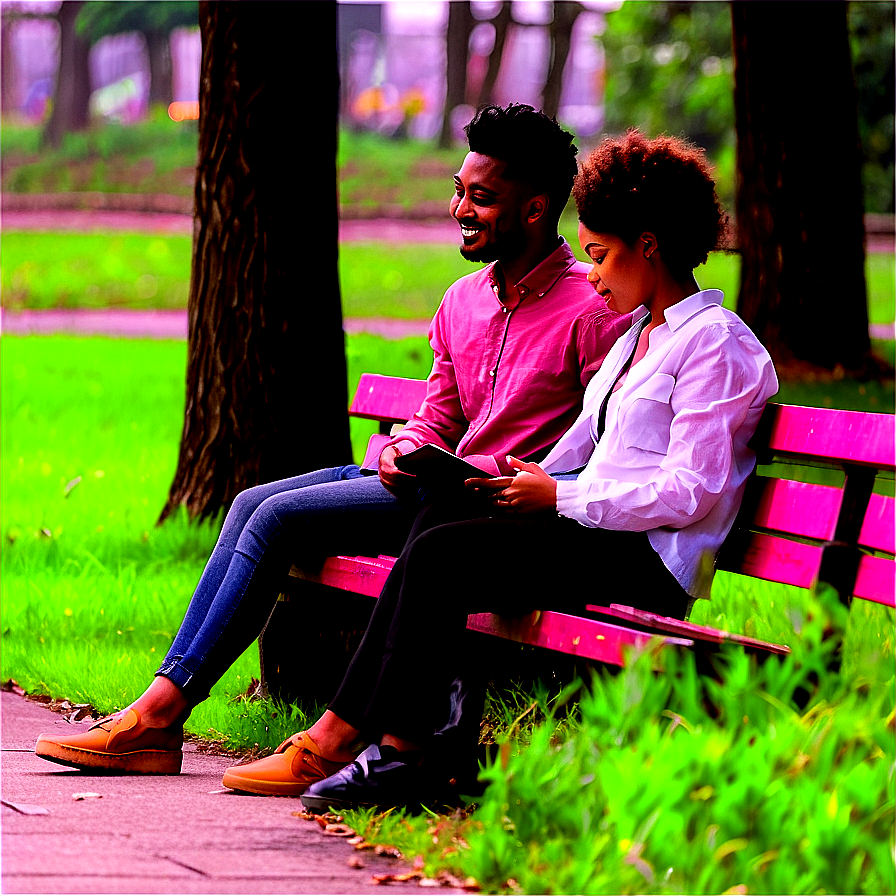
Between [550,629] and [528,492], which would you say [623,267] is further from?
[550,629]

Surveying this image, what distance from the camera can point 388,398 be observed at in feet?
17.5

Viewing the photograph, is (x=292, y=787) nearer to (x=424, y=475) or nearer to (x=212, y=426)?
(x=424, y=475)

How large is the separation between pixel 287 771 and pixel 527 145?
72.0 inches

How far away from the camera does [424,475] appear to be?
163 inches

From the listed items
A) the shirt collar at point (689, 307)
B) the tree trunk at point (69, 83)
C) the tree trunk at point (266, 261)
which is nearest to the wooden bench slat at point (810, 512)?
the shirt collar at point (689, 307)

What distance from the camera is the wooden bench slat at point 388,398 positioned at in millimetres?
5156

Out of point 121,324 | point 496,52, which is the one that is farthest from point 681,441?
point 496,52

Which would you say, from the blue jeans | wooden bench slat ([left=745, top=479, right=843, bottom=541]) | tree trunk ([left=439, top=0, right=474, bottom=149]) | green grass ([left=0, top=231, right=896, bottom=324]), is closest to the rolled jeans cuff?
the blue jeans

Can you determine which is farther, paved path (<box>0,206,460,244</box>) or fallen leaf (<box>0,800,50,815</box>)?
paved path (<box>0,206,460,244</box>)

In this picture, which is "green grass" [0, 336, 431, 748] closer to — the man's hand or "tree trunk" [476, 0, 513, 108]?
the man's hand

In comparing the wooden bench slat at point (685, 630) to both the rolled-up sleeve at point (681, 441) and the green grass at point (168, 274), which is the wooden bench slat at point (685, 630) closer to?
the rolled-up sleeve at point (681, 441)

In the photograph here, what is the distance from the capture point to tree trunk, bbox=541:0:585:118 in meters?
30.9

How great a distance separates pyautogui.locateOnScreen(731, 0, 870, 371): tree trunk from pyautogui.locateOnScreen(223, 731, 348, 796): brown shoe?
253 inches

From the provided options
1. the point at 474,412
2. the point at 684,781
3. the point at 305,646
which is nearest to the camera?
the point at 684,781
